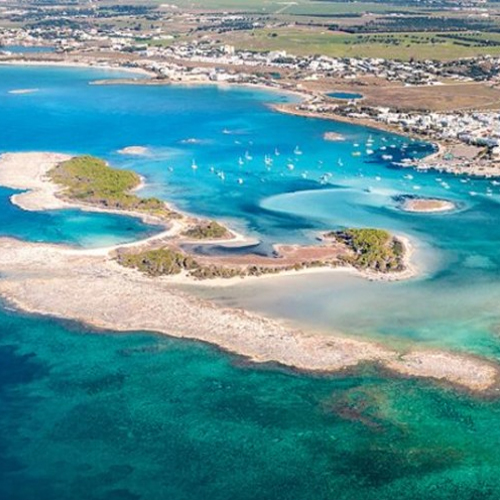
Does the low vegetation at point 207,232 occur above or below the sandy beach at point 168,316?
above

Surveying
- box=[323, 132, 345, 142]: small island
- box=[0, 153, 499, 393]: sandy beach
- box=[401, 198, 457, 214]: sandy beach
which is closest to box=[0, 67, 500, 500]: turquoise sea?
box=[0, 153, 499, 393]: sandy beach

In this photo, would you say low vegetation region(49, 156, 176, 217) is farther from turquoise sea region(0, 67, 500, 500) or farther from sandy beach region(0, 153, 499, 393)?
sandy beach region(0, 153, 499, 393)

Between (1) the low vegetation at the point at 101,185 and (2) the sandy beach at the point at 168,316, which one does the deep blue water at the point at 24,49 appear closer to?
(1) the low vegetation at the point at 101,185

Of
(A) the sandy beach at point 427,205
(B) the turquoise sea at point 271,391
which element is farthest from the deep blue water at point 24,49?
(A) the sandy beach at point 427,205

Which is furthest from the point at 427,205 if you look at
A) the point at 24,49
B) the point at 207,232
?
the point at 24,49

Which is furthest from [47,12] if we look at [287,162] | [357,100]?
[287,162]

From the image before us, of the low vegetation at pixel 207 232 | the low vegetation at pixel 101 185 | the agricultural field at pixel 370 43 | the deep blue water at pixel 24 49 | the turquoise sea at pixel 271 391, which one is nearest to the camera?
the turquoise sea at pixel 271 391
